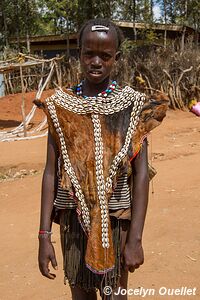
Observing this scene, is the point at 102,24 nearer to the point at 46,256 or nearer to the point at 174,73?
the point at 46,256

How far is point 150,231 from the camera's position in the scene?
3.59 meters

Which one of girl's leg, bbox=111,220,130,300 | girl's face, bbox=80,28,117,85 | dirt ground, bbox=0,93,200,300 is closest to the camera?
girl's face, bbox=80,28,117,85

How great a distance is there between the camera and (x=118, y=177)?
1572 millimetres

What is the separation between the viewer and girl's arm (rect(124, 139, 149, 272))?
1.58m

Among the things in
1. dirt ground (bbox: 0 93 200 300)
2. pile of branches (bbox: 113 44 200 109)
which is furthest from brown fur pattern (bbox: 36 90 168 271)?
pile of branches (bbox: 113 44 200 109)

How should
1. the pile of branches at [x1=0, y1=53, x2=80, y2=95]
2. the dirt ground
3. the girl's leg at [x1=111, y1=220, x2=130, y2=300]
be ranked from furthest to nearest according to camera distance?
the pile of branches at [x1=0, y1=53, x2=80, y2=95]
the dirt ground
the girl's leg at [x1=111, y1=220, x2=130, y2=300]

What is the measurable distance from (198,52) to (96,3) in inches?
162

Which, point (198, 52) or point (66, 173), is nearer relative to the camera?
point (66, 173)

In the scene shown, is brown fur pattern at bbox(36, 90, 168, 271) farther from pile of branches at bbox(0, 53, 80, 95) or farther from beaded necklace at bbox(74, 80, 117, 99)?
pile of branches at bbox(0, 53, 80, 95)

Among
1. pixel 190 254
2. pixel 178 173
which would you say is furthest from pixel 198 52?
pixel 190 254

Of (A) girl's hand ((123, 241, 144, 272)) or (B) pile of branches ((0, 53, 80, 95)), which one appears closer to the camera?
(A) girl's hand ((123, 241, 144, 272))

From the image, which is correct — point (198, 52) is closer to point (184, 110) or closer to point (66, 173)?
point (184, 110)

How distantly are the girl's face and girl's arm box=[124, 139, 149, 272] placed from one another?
1.03 ft

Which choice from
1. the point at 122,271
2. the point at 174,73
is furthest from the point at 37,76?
the point at 122,271
